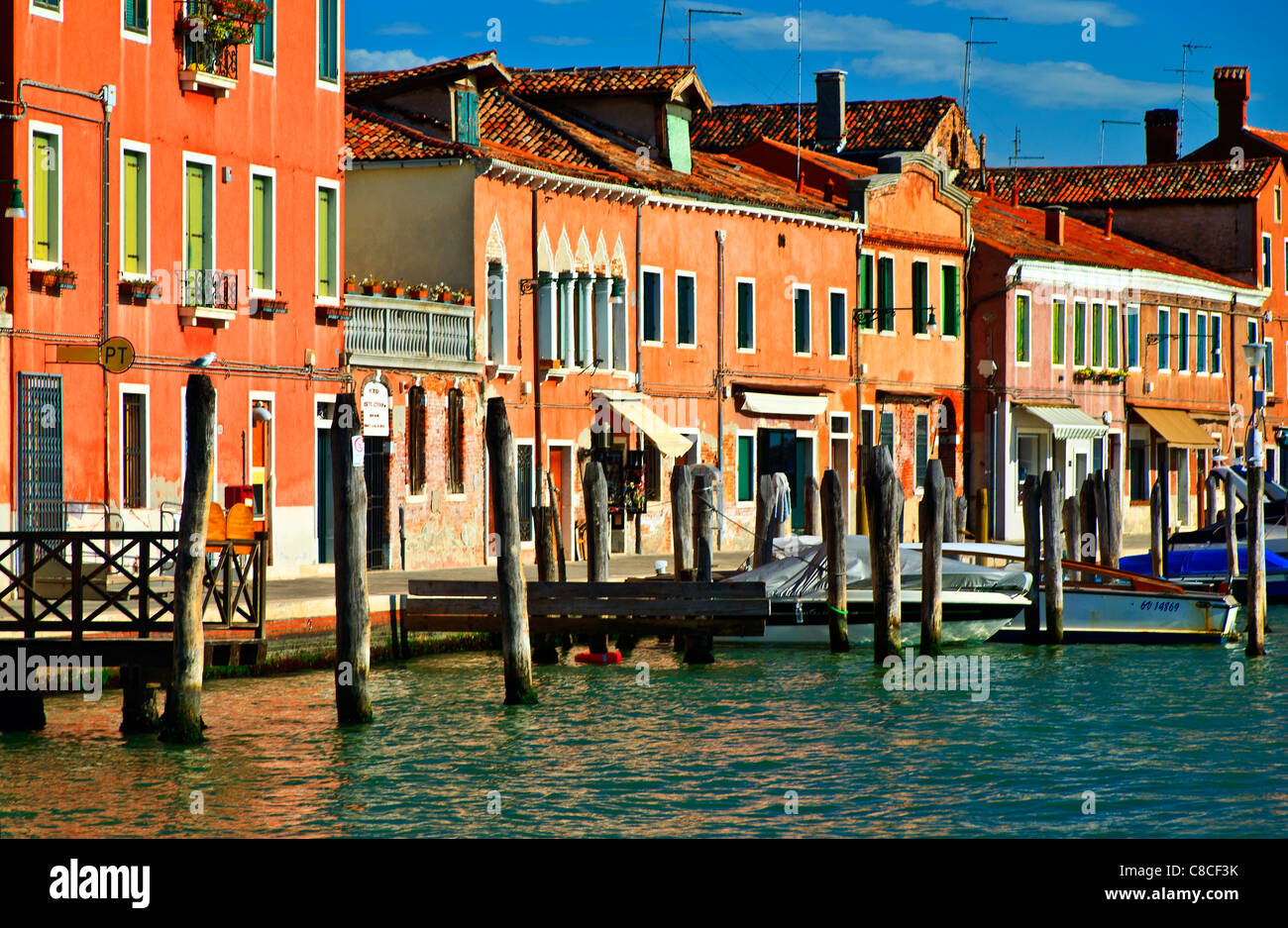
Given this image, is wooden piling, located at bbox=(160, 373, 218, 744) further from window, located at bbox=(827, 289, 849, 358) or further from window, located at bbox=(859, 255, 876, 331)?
window, located at bbox=(859, 255, 876, 331)

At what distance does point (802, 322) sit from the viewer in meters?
37.7

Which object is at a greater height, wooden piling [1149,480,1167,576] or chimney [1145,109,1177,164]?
chimney [1145,109,1177,164]

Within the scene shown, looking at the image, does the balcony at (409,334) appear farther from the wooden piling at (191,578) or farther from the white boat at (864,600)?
the wooden piling at (191,578)

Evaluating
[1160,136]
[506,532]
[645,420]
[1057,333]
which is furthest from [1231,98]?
[506,532]

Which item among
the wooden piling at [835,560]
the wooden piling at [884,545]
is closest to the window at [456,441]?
the wooden piling at [835,560]

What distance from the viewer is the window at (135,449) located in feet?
77.1

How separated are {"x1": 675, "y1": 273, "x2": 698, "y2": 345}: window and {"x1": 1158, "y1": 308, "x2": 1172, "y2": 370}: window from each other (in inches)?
667

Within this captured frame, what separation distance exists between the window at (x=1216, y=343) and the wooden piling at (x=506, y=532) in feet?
118

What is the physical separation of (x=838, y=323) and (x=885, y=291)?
5.62 ft

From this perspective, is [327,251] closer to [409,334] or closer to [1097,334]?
[409,334]

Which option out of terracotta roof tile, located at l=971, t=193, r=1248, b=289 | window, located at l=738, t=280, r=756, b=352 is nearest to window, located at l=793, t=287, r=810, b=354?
window, located at l=738, t=280, r=756, b=352

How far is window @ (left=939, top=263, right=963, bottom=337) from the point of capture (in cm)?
4172
